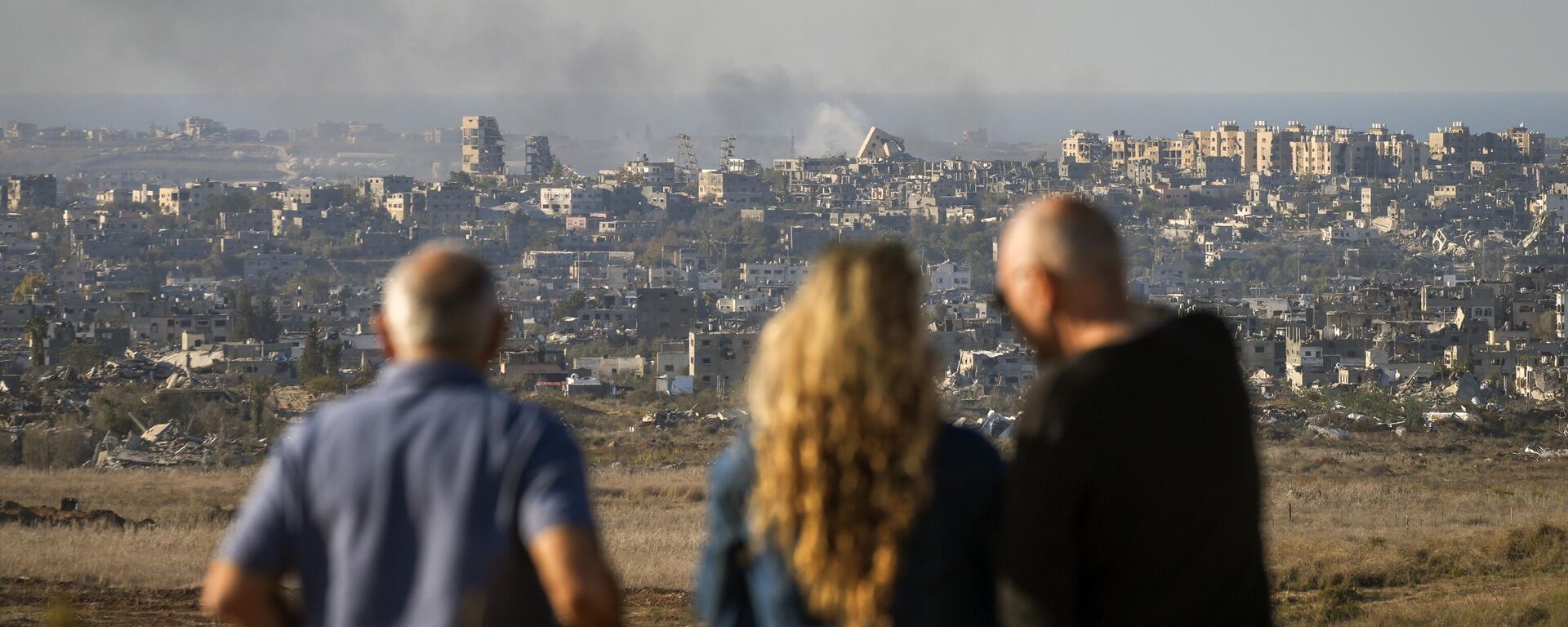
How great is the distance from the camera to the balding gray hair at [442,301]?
2041 mm

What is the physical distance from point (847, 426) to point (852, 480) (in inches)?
2.3

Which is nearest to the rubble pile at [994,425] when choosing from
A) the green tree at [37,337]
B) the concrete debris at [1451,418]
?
the concrete debris at [1451,418]

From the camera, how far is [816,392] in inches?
73.2

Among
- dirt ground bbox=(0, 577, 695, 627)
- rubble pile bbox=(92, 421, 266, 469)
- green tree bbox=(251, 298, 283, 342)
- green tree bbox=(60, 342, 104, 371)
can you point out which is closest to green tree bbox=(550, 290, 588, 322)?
green tree bbox=(251, 298, 283, 342)

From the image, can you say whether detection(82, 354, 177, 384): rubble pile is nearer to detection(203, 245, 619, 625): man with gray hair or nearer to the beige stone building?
detection(203, 245, 619, 625): man with gray hair

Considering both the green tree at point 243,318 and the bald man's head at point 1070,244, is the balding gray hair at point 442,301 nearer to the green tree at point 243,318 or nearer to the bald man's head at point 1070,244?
the bald man's head at point 1070,244

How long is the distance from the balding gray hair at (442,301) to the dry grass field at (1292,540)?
3068 mm

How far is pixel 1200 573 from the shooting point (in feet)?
6.63

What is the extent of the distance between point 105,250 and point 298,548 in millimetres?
62338

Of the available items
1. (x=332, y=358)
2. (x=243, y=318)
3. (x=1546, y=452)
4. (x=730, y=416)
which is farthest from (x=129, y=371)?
(x=1546, y=452)

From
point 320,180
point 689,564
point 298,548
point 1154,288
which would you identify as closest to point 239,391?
point 689,564

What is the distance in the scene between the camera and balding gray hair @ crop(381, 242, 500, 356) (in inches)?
80.4

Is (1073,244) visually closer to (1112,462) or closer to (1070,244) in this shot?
(1070,244)

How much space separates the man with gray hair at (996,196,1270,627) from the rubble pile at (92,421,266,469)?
18889mm
